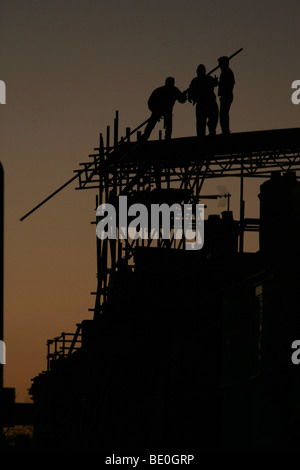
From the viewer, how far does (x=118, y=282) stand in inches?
1315

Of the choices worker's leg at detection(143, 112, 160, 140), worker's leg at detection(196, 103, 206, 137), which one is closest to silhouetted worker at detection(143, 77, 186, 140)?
worker's leg at detection(143, 112, 160, 140)

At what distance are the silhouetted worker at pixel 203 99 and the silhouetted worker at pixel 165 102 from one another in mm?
331

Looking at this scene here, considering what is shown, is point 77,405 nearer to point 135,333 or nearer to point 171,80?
point 135,333

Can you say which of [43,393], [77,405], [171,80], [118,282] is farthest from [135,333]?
[43,393]

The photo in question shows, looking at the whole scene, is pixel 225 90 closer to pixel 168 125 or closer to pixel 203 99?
pixel 203 99

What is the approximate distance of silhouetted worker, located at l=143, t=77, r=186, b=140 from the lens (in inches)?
1282

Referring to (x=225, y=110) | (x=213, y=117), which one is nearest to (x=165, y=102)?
(x=213, y=117)

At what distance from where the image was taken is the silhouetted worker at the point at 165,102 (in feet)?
107

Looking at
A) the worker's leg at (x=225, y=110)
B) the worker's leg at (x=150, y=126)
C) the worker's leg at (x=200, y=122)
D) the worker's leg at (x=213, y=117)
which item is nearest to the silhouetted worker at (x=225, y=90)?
the worker's leg at (x=225, y=110)

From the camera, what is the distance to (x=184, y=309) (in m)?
33.0

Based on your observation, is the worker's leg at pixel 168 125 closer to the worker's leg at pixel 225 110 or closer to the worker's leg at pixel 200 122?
the worker's leg at pixel 200 122

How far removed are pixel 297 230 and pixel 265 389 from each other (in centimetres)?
370

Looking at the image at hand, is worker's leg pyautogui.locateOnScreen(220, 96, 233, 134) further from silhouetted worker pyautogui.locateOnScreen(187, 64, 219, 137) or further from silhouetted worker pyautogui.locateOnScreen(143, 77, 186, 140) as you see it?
silhouetted worker pyautogui.locateOnScreen(143, 77, 186, 140)

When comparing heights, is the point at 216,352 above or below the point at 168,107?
below
